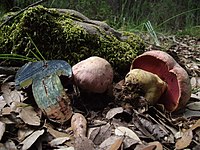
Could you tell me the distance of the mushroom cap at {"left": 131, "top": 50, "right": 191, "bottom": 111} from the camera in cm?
143

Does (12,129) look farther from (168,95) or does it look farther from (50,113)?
(168,95)

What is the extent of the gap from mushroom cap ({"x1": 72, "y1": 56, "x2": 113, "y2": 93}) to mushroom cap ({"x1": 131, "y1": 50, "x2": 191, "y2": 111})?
0.22 m

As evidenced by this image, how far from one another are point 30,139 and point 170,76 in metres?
0.62

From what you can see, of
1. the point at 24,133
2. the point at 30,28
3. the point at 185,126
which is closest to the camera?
the point at 24,133

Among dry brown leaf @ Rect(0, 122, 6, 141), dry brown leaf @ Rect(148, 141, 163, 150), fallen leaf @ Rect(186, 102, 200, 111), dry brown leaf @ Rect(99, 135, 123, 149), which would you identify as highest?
dry brown leaf @ Rect(0, 122, 6, 141)

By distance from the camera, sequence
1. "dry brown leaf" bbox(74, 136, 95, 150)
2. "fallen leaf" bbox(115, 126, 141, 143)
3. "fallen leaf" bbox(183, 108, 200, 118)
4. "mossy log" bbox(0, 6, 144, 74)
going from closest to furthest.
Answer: "dry brown leaf" bbox(74, 136, 95, 150), "fallen leaf" bbox(115, 126, 141, 143), "fallen leaf" bbox(183, 108, 200, 118), "mossy log" bbox(0, 6, 144, 74)

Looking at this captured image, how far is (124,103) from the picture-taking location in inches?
55.8

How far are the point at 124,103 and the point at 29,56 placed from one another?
1.57 feet

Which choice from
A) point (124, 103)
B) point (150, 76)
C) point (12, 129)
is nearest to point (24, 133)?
point (12, 129)

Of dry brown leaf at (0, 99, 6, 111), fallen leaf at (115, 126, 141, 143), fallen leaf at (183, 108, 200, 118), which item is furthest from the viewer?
fallen leaf at (183, 108, 200, 118)

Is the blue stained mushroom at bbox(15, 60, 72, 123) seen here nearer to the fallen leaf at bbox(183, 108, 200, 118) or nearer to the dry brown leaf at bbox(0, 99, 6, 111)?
the dry brown leaf at bbox(0, 99, 6, 111)

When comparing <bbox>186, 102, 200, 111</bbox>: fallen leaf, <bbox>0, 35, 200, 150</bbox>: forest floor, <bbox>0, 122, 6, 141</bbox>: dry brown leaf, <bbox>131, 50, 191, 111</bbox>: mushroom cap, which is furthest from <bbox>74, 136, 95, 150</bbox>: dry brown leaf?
<bbox>186, 102, 200, 111</bbox>: fallen leaf

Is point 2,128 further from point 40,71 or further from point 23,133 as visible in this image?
point 40,71

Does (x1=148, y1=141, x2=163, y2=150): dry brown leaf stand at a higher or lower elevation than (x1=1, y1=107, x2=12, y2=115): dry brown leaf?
lower
